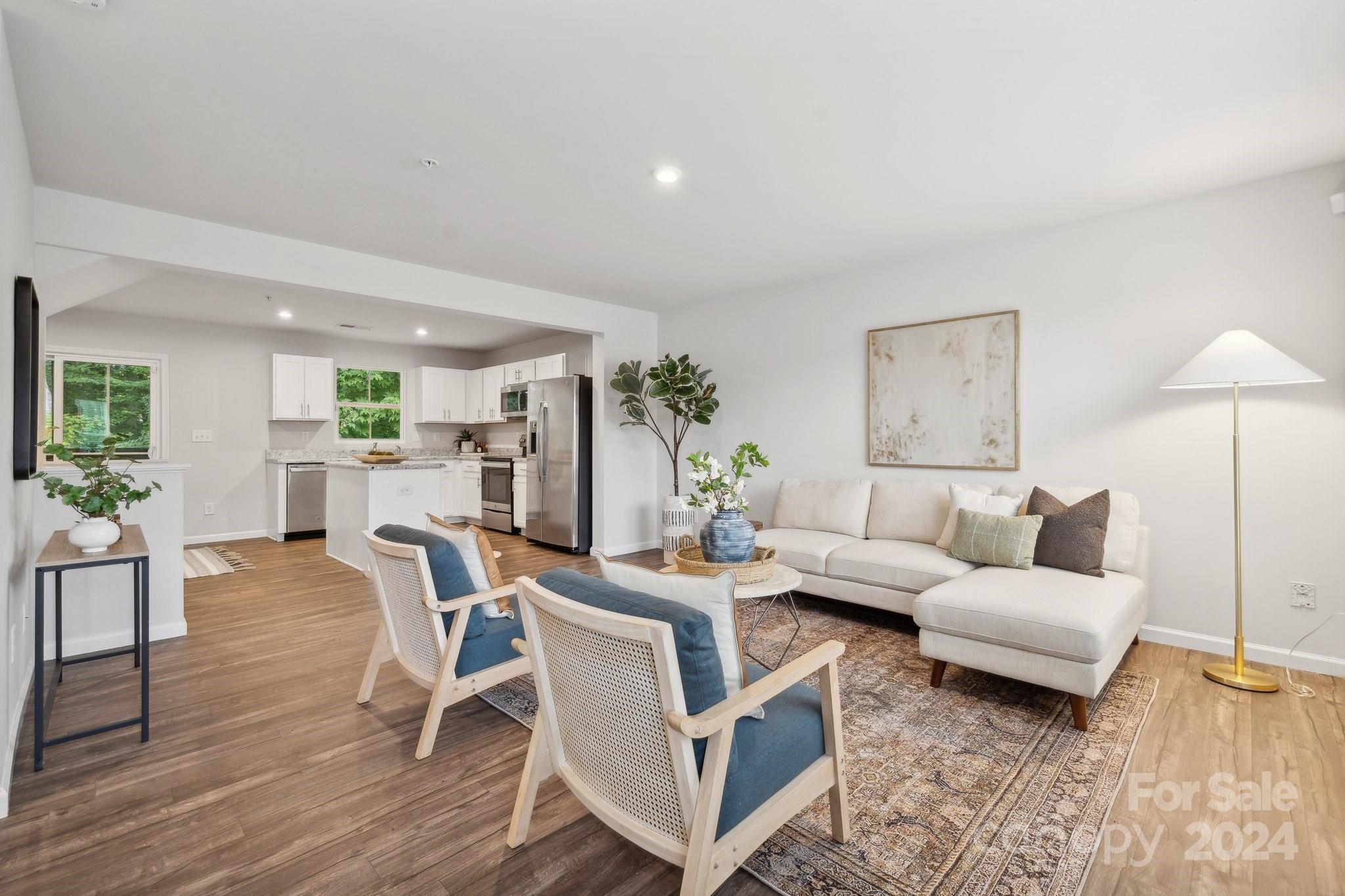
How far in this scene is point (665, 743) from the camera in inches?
51.7

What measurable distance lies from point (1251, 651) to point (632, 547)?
15.3ft

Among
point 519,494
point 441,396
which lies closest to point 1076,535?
point 519,494

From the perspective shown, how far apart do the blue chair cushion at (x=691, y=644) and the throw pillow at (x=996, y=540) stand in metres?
2.53

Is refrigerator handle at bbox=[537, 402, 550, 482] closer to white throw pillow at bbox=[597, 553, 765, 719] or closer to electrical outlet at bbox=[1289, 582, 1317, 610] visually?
white throw pillow at bbox=[597, 553, 765, 719]

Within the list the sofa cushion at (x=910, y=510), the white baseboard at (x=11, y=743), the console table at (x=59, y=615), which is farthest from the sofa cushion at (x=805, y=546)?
the white baseboard at (x=11, y=743)

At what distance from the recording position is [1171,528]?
3408 millimetres

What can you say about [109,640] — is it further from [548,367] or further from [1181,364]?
[1181,364]

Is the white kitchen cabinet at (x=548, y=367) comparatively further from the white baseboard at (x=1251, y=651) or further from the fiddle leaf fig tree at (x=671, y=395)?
the white baseboard at (x=1251, y=651)

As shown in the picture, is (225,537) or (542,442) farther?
(225,537)

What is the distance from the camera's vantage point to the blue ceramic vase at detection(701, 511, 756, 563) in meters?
2.84

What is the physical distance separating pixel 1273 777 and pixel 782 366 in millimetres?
3856

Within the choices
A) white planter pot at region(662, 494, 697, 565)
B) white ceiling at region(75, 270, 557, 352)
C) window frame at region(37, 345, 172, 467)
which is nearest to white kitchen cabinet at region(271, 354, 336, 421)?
white ceiling at region(75, 270, 557, 352)

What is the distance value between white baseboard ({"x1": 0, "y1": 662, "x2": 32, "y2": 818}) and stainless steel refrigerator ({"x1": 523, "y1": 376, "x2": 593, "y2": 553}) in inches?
153

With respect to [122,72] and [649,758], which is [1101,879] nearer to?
[649,758]
